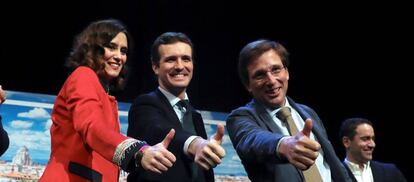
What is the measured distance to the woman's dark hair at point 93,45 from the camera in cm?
167

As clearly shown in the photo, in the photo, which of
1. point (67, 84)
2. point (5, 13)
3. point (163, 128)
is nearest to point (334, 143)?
point (5, 13)

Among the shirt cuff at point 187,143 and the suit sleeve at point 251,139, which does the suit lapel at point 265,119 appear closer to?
the suit sleeve at point 251,139

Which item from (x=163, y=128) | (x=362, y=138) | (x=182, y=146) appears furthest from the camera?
(x=362, y=138)

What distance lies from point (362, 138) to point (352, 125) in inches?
5.2

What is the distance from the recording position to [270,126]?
6.16 feet

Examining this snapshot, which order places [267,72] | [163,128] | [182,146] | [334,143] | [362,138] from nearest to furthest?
[182,146] → [163,128] → [267,72] → [362,138] → [334,143]

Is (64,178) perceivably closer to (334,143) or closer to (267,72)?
(267,72)

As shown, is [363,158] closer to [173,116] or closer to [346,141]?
[346,141]

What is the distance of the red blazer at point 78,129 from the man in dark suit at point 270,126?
0.44 meters

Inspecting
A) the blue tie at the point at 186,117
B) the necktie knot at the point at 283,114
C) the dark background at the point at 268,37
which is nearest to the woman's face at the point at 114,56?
the blue tie at the point at 186,117

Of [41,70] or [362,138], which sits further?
[362,138]

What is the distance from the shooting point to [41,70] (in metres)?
3.45

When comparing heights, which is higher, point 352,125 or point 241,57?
point 241,57

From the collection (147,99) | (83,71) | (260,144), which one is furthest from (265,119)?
(83,71)
